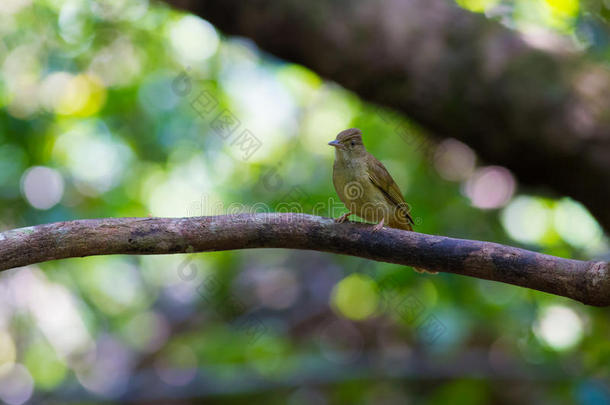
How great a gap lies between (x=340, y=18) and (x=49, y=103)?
370 centimetres

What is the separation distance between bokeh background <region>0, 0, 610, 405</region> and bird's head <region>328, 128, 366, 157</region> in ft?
4.21

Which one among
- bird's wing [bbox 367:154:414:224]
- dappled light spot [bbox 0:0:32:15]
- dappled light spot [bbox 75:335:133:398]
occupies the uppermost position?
dappled light spot [bbox 0:0:32:15]

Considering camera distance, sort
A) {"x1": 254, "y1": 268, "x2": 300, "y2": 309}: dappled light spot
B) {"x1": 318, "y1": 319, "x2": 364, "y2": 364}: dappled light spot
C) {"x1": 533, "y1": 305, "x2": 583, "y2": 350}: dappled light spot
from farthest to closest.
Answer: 1. {"x1": 254, "y1": 268, "x2": 300, "y2": 309}: dappled light spot
2. {"x1": 318, "y1": 319, "x2": 364, "y2": 364}: dappled light spot
3. {"x1": 533, "y1": 305, "x2": 583, "y2": 350}: dappled light spot

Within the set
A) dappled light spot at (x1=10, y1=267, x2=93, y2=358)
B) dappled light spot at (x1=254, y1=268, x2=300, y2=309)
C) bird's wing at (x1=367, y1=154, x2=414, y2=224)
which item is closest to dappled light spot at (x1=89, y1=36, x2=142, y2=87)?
dappled light spot at (x1=10, y1=267, x2=93, y2=358)

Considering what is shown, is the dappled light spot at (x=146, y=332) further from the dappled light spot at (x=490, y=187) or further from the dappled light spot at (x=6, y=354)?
the dappled light spot at (x=490, y=187)

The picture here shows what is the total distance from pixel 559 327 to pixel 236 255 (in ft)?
13.1

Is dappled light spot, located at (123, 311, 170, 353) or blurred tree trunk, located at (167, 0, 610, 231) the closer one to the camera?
blurred tree trunk, located at (167, 0, 610, 231)

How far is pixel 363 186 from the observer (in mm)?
4410

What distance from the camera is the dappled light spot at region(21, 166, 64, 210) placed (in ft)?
19.9

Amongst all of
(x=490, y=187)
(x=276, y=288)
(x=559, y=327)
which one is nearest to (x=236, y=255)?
(x=276, y=288)

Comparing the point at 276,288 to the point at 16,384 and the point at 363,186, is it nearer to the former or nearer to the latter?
the point at 16,384

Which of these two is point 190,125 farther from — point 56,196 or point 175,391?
point 175,391

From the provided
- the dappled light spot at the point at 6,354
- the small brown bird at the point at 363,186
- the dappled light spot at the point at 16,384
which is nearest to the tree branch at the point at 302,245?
the small brown bird at the point at 363,186

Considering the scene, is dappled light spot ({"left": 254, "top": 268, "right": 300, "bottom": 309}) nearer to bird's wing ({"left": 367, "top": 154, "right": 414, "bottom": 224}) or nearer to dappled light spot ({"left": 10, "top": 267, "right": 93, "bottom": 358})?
dappled light spot ({"left": 10, "top": 267, "right": 93, "bottom": 358})
